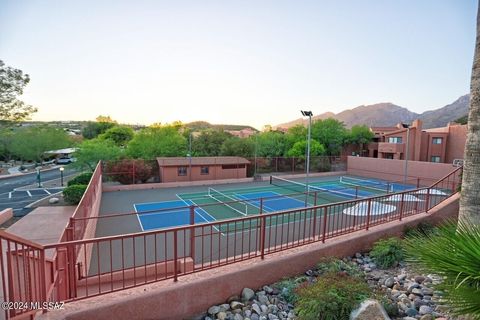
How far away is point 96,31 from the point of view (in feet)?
44.8

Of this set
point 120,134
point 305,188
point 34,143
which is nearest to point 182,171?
point 305,188

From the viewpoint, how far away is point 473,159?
4.00 meters

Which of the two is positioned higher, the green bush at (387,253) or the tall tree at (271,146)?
the tall tree at (271,146)

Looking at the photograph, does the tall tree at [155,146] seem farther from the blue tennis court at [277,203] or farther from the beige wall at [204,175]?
the blue tennis court at [277,203]

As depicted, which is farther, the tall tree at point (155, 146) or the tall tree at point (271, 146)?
the tall tree at point (271, 146)

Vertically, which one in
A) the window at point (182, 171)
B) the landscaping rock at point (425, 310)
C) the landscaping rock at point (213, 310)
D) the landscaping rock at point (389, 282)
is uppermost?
the landscaping rock at point (425, 310)

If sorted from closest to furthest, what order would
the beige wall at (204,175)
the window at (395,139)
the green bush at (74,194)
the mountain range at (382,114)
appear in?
the green bush at (74,194) → the beige wall at (204,175) → the window at (395,139) → the mountain range at (382,114)

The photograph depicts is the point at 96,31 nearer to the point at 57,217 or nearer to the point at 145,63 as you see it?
the point at 145,63

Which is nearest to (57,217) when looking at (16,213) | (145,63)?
(16,213)

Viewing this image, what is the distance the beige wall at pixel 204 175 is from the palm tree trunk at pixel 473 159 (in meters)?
21.0

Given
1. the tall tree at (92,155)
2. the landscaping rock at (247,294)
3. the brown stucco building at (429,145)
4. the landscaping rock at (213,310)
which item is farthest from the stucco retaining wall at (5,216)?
the brown stucco building at (429,145)

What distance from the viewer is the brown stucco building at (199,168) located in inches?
903

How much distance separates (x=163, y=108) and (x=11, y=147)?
28473 millimetres

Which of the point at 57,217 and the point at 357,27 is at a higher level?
the point at 357,27
